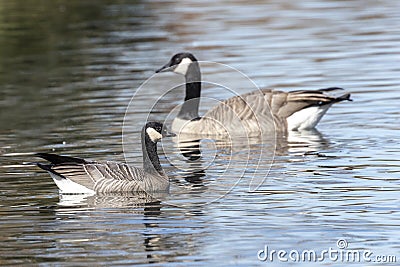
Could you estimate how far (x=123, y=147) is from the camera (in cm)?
1436

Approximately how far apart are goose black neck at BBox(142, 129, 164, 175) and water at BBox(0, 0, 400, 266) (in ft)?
1.08

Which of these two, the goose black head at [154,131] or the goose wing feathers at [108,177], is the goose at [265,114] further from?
the goose wing feathers at [108,177]

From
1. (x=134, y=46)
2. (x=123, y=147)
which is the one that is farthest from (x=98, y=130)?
(x=134, y=46)

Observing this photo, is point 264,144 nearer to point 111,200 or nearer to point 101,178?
point 101,178

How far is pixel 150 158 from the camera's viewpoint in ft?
39.2

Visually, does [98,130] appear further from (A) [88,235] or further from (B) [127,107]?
(A) [88,235]

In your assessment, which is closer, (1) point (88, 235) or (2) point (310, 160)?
(1) point (88, 235)

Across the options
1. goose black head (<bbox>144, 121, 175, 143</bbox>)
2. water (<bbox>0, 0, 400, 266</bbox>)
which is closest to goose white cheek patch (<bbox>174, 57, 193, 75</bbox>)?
water (<bbox>0, 0, 400, 266</bbox>)

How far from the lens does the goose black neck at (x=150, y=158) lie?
11828mm

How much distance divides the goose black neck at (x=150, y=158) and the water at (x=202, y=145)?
1.08ft

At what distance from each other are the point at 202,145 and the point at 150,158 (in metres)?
3.06

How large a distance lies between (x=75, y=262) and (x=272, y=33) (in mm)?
18010

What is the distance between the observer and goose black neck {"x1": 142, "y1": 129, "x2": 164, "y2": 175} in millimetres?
11828

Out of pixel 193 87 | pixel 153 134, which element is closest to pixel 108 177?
pixel 153 134
